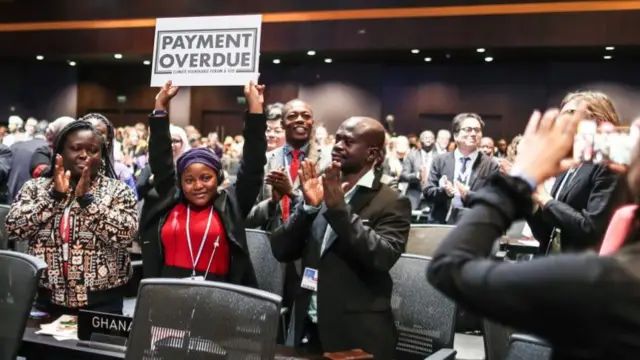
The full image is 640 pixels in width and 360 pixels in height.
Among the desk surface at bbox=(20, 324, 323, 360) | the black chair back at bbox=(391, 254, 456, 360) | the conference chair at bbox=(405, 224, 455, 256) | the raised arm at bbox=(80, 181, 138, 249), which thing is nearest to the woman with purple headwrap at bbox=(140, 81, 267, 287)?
the raised arm at bbox=(80, 181, 138, 249)

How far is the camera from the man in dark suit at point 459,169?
16.2 ft

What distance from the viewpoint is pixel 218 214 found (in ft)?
8.54

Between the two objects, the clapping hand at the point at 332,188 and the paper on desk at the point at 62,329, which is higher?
the clapping hand at the point at 332,188

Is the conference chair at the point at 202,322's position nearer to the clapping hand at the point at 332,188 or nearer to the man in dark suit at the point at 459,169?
the clapping hand at the point at 332,188

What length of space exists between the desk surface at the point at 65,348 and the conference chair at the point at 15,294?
0.34 feet

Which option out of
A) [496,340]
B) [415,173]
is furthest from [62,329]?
[415,173]

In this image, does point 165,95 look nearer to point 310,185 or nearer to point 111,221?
point 111,221

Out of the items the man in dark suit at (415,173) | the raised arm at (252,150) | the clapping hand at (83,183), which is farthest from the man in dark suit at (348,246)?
the man in dark suit at (415,173)

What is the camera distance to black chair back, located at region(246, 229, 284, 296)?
301cm

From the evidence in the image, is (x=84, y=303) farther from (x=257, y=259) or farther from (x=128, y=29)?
(x=128, y=29)

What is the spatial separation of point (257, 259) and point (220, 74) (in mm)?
903

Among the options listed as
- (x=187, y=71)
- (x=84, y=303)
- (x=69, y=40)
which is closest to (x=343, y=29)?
(x=69, y=40)

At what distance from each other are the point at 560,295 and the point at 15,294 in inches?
71.9

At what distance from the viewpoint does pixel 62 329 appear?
2293mm
